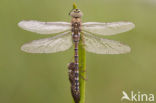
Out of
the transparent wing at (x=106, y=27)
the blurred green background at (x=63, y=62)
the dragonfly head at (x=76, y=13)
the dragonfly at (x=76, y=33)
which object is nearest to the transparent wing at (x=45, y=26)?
the dragonfly at (x=76, y=33)

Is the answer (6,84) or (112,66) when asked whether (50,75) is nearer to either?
(6,84)

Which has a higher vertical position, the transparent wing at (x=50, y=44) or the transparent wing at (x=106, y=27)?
the transparent wing at (x=106, y=27)

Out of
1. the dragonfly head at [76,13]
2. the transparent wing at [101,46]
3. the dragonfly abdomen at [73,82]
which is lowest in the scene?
the dragonfly abdomen at [73,82]

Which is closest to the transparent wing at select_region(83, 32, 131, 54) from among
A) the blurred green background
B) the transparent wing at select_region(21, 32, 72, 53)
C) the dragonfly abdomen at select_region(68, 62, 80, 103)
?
the transparent wing at select_region(21, 32, 72, 53)

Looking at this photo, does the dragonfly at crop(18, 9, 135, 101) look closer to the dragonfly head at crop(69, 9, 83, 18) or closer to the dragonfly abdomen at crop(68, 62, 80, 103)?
the dragonfly head at crop(69, 9, 83, 18)

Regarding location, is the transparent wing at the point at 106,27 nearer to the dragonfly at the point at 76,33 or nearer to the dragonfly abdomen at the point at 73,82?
the dragonfly at the point at 76,33

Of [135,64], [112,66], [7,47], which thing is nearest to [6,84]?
[7,47]
